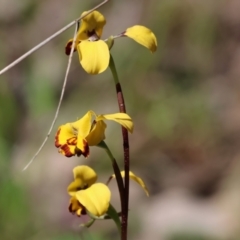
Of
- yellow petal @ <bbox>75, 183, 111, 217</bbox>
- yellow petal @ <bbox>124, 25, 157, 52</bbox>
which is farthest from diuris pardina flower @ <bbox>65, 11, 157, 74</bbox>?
yellow petal @ <bbox>75, 183, 111, 217</bbox>

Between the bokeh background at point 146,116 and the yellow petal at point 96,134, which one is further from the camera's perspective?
the bokeh background at point 146,116

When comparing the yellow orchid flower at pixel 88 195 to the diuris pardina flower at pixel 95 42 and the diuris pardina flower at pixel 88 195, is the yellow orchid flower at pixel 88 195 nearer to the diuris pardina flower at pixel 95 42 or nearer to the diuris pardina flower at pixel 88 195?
the diuris pardina flower at pixel 88 195

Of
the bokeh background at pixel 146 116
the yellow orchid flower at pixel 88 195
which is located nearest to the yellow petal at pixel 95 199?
the yellow orchid flower at pixel 88 195

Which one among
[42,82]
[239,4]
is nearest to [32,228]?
[42,82]

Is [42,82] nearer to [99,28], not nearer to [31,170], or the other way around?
[31,170]

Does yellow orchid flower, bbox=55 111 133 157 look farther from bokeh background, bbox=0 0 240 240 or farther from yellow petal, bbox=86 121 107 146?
bokeh background, bbox=0 0 240 240
